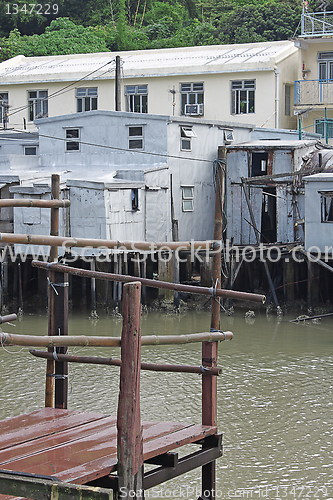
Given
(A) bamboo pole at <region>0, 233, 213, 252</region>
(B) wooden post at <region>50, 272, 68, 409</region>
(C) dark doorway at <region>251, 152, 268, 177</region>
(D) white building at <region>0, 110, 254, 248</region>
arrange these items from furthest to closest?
(C) dark doorway at <region>251, 152, 268, 177</region>
(D) white building at <region>0, 110, 254, 248</region>
(B) wooden post at <region>50, 272, 68, 409</region>
(A) bamboo pole at <region>0, 233, 213, 252</region>

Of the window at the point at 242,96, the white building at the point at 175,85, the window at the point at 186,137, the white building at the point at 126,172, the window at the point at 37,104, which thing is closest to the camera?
the white building at the point at 126,172

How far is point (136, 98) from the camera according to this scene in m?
33.0

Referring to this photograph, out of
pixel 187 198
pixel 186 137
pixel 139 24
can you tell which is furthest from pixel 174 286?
pixel 139 24

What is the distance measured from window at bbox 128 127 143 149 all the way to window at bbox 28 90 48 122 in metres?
11.0

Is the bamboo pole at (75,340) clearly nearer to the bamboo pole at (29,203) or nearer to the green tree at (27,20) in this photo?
the bamboo pole at (29,203)

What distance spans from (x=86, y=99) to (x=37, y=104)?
262 centimetres

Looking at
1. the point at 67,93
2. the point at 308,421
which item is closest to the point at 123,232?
the point at 308,421

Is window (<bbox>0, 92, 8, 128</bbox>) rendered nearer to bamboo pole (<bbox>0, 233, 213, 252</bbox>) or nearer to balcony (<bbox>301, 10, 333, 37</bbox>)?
balcony (<bbox>301, 10, 333, 37</bbox>)

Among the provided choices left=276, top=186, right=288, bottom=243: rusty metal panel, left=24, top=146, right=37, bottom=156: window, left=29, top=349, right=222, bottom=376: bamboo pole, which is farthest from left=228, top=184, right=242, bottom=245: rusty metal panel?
left=29, top=349, right=222, bottom=376: bamboo pole

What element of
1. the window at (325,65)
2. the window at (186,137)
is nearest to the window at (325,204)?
the window at (186,137)

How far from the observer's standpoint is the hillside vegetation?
130ft

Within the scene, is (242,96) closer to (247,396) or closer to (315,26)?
(315,26)

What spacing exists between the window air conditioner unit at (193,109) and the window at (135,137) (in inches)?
299

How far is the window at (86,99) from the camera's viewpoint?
33.6m
